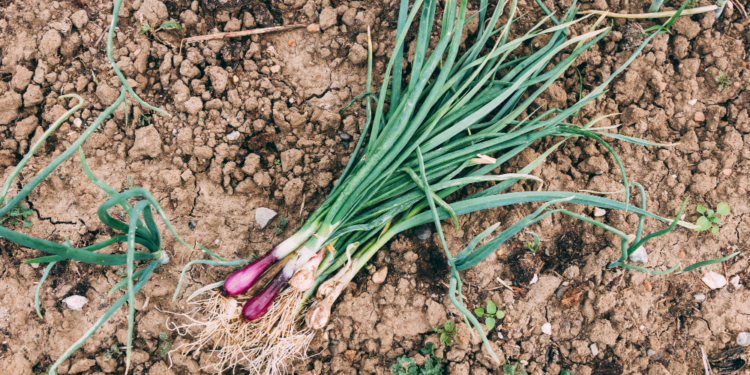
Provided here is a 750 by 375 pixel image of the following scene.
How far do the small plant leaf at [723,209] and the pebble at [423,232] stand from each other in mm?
1134

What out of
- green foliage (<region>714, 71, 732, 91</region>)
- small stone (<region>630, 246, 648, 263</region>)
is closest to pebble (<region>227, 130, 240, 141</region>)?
small stone (<region>630, 246, 648, 263</region>)

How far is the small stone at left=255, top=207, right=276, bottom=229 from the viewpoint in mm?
1672

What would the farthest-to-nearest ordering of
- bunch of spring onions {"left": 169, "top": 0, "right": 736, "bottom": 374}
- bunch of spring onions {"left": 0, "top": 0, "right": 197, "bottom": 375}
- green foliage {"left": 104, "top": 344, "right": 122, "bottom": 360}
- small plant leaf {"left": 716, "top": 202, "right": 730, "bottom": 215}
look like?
small plant leaf {"left": 716, "top": 202, "right": 730, "bottom": 215} → green foliage {"left": 104, "top": 344, "right": 122, "bottom": 360} → bunch of spring onions {"left": 169, "top": 0, "right": 736, "bottom": 374} → bunch of spring onions {"left": 0, "top": 0, "right": 197, "bottom": 375}

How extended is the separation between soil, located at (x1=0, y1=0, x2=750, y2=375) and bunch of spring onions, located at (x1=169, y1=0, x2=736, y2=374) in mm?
172

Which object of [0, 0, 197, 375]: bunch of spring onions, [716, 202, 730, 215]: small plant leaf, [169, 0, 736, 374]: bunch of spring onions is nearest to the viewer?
[0, 0, 197, 375]: bunch of spring onions

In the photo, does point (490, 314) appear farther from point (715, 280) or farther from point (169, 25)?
point (169, 25)

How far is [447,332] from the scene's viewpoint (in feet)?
5.35

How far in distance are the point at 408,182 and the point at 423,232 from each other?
294mm

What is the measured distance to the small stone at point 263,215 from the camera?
1.67 metres

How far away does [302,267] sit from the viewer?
1.49 m

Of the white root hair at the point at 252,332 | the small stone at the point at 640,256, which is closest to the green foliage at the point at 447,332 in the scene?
the white root hair at the point at 252,332

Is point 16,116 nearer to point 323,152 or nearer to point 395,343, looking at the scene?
point 323,152

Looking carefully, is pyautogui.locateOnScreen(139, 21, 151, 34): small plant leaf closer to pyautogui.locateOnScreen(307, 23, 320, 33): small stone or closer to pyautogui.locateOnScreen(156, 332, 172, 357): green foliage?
pyautogui.locateOnScreen(307, 23, 320, 33): small stone

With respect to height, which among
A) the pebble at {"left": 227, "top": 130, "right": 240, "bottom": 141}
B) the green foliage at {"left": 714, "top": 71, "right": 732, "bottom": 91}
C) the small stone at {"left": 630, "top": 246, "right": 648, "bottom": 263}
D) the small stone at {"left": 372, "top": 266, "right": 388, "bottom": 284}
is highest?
the green foliage at {"left": 714, "top": 71, "right": 732, "bottom": 91}
